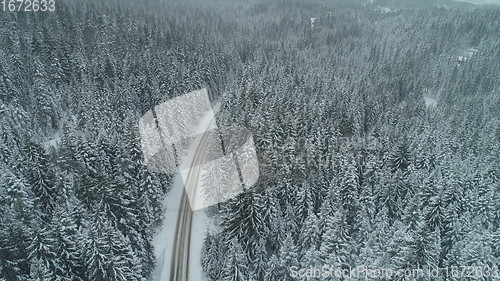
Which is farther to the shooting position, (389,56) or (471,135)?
(389,56)

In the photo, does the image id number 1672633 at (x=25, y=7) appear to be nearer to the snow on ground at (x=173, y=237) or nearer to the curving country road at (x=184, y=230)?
the curving country road at (x=184, y=230)

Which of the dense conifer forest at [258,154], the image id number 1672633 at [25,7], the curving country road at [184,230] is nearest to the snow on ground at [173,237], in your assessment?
the curving country road at [184,230]

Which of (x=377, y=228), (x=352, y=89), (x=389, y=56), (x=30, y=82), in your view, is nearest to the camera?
(x=377, y=228)

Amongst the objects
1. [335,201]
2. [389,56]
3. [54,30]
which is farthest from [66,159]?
[389,56]

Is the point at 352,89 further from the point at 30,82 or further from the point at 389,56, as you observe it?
the point at 30,82
